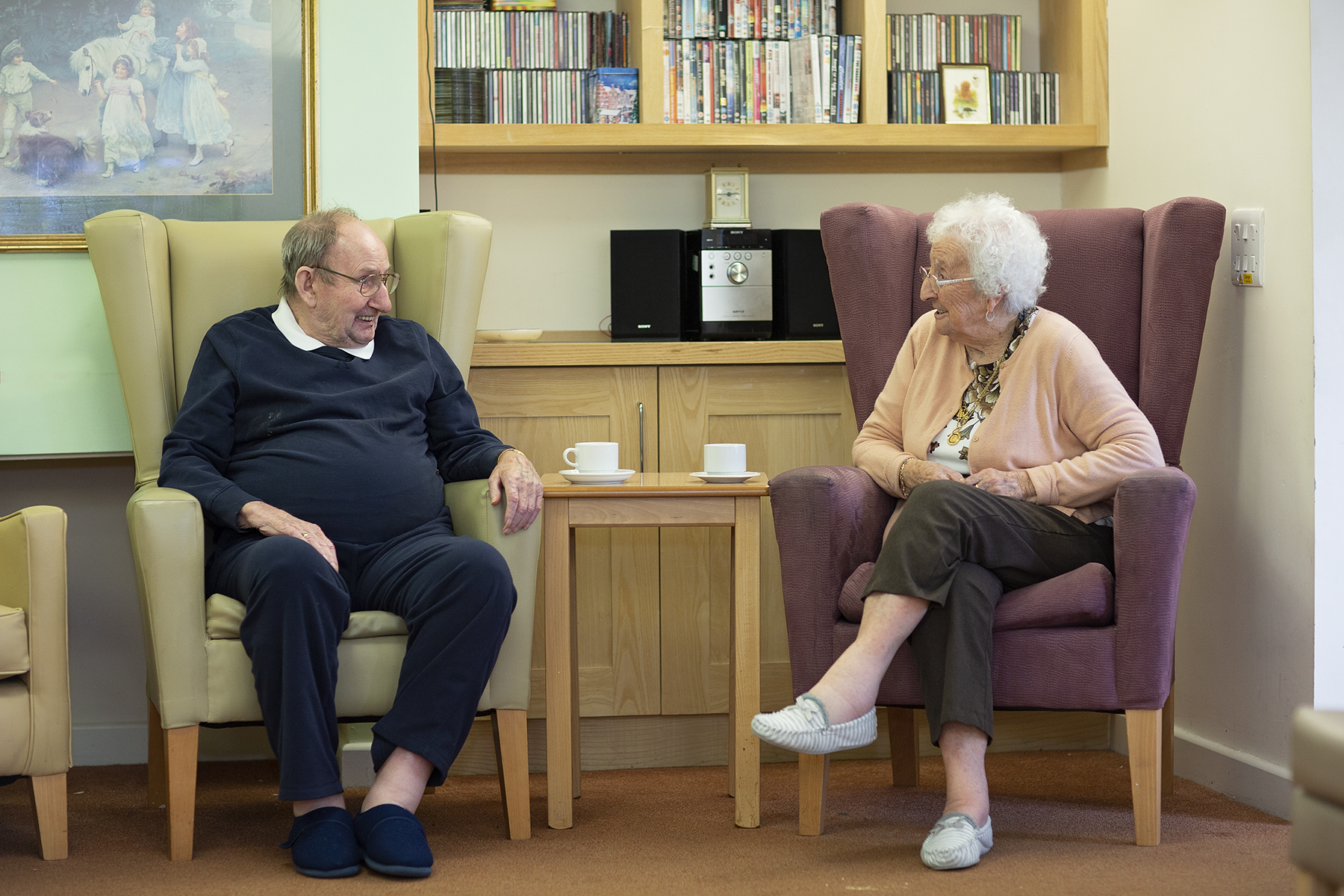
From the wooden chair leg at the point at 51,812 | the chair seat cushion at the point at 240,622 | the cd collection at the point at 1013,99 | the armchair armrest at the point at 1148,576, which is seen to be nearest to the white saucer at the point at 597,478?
the chair seat cushion at the point at 240,622

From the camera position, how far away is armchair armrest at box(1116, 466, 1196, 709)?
1974 mm

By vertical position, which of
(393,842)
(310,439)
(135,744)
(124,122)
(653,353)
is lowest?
(135,744)

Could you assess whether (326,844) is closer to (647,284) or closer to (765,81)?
(647,284)

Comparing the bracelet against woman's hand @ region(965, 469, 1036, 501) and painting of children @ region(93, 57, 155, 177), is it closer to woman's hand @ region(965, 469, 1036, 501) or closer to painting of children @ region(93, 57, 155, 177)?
woman's hand @ region(965, 469, 1036, 501)

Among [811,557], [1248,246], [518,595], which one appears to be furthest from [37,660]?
[1248,246]

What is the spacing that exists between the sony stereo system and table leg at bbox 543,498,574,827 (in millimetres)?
820

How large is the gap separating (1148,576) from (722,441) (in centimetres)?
103

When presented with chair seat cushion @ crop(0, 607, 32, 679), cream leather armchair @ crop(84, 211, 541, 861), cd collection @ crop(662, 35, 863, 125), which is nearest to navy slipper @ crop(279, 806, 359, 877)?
cream leather armchair @ crop(84, 211, 541, 861)

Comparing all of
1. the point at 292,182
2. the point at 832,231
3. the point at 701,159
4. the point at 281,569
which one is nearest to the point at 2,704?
the point at 281,569

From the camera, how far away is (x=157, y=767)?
235cm

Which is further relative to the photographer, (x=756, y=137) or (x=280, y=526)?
(x=756, y=137)

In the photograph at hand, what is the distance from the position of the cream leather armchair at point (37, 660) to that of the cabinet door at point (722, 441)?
1192 mm

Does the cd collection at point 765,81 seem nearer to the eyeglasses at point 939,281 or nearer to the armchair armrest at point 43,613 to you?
the eyeglasses at point 939,281

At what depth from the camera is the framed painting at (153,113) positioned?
8.33 feet
